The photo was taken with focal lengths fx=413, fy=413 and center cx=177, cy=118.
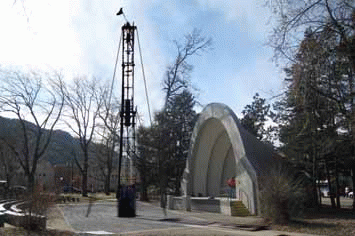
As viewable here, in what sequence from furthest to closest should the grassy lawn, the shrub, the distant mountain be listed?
the distant mountain → the shrub → the grassy lawn

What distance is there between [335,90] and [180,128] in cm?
3147

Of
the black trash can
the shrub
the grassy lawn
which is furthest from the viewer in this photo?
the black trash can

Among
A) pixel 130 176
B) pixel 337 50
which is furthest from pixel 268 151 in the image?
pixel 337 50

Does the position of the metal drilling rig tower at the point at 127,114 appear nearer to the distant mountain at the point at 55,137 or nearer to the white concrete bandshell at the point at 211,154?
the white concrete bandshell at the point at 211,154

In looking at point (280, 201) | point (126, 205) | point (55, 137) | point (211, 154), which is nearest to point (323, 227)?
point (280, 201)

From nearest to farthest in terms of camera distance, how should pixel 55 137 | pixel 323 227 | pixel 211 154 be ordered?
pixel 323 227, pixel 211 154, pixel 55 137

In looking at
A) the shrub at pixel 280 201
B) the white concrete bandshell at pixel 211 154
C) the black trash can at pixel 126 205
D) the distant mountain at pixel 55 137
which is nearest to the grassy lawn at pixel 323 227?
the shrub at pixel 280 201

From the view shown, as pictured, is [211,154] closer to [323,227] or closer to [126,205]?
[126,205]

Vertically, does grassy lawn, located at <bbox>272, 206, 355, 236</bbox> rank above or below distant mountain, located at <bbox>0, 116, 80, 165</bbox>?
below

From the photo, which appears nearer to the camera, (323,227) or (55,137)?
(323,227)

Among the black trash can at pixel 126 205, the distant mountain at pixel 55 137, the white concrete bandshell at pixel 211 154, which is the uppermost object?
the distant mountain at pixel 55 137

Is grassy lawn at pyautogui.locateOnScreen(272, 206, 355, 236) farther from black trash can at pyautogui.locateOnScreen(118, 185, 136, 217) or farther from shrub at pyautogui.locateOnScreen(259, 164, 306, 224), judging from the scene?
black trash can at pyautogui.locateOnScreen(118, 185, 136, 217)

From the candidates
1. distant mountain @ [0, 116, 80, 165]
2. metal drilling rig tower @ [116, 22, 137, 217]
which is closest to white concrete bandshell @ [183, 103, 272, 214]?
metal drilling rig tower @ [116, 22, 137, 217]

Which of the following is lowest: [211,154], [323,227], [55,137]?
[323,227]
